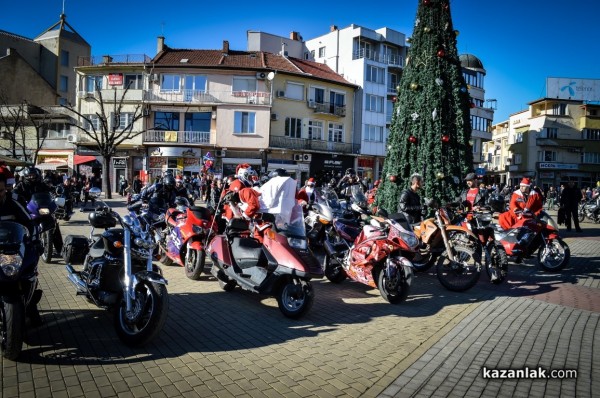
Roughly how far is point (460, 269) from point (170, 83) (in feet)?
117

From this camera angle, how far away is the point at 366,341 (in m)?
4.84

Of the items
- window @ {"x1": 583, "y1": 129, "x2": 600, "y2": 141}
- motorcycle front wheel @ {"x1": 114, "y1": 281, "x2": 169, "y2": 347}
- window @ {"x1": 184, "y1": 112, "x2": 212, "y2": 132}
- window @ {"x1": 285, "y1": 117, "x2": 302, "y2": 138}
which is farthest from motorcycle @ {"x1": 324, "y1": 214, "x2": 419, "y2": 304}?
window @ {"x1": 583, "y1": 129, "x2": 600, "y2": 141}

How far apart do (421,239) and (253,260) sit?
11.8 feet

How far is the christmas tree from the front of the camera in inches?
459

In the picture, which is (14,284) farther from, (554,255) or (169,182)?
(554,255)

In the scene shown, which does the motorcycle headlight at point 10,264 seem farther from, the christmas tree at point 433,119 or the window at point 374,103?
the window at point 374,103

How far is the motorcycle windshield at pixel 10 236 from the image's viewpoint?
377cm

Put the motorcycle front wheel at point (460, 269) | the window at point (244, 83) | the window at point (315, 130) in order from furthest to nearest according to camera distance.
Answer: the window at point (315, 130)
the window at point (244, 83)
the motorcycle front wheel at point (460, 269)

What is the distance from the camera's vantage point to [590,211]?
22.9 m

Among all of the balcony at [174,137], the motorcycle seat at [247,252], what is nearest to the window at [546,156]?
the balcony at [174,137]

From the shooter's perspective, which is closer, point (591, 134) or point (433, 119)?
point (433, 119)

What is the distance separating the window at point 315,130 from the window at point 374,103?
5.84 meters

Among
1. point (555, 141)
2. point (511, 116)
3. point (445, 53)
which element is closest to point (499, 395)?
point (445, 53)

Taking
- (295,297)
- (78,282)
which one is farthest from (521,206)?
(78,282)
